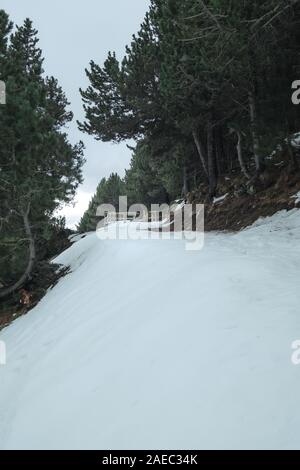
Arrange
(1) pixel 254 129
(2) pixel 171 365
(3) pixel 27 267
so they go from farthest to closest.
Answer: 1. (1) pixel 254 129
2. (3) pixel 27 267
3. (2) pixel 171 365

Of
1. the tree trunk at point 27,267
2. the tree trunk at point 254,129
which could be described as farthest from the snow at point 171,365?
the tree trunk at point 254,129

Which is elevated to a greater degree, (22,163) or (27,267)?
(22,163)

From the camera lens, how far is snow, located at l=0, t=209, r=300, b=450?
2.71 m

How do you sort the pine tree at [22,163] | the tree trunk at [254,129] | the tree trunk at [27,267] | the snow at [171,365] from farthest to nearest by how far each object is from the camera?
1. the tree trunk at [254,129]
2. the tree trunk at [27,267]
3. the pine tree at [22,163]
4. the snow at [171,365]

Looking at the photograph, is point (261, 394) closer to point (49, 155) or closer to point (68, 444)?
point (68, 444)

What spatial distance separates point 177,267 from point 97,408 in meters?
3.62

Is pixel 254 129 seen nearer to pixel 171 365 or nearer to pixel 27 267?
pixel 27 267

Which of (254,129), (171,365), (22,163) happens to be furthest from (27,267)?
(171,365)

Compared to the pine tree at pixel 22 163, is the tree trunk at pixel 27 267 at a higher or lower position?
lower

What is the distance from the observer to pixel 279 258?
248 inches

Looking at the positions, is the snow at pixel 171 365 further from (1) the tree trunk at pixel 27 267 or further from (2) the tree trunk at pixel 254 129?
(2) the tree trunk at pixel 254 129

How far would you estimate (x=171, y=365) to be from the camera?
138 inches

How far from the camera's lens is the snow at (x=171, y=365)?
2711 mm

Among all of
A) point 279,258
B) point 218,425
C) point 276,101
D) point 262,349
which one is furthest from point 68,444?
point 276,101
